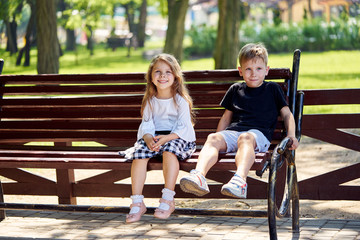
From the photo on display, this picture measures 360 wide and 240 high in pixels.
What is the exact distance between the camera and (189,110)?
5.16 meters

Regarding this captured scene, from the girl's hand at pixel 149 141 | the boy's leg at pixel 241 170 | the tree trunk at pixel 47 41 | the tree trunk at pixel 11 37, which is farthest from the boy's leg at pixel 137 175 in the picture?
the tree trunk at pixel 11 37

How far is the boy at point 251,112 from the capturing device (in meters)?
4.89

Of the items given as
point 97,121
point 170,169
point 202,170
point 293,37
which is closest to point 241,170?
point 202,170

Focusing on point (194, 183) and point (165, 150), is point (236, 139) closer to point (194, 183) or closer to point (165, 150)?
point (165, 150)

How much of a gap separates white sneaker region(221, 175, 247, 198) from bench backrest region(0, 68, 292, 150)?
1.25m

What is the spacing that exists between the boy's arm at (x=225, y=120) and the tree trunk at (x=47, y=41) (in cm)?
1028

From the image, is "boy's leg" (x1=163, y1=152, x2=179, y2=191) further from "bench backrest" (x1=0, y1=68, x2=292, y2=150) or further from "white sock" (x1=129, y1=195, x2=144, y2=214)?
"bench backrest" (x1=0, y1=68, x2=292, y2=150)

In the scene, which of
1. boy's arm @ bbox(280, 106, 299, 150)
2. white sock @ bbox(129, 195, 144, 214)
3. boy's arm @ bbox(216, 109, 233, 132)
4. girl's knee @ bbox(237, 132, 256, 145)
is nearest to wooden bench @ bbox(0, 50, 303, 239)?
boy's arm @ bbox(280, 106, 299, 150)

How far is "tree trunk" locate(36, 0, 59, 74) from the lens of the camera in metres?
15.2

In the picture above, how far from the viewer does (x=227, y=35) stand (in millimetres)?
16938

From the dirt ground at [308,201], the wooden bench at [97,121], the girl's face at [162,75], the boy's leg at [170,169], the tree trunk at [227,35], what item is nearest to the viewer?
the boy's leg at [170,169]

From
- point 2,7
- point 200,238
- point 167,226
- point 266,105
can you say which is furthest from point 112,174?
point 2,7

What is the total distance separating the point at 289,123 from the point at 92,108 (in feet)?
6.03

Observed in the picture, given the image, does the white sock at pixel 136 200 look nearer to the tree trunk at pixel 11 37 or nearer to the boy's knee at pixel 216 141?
the boy's knee at pixel 216 141
